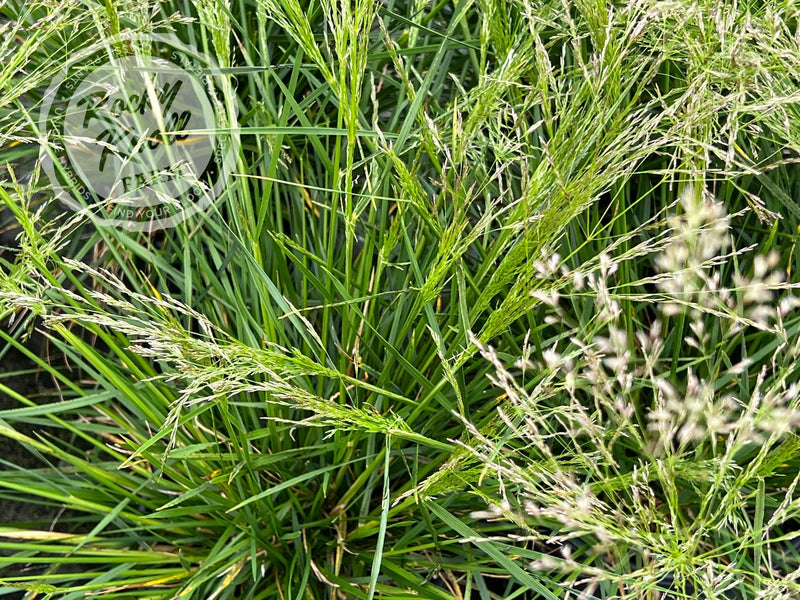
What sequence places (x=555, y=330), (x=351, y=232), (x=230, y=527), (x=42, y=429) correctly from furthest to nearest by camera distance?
(x=42, y=429) → (x=555, y=330) → (x=230, y=527) → (x=351, y=232)

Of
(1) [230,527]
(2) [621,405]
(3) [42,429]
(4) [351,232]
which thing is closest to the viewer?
(2) [621,405]

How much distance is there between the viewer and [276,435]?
1.00m

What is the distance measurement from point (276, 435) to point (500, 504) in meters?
0.41

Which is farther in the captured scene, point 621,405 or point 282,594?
point 282,594

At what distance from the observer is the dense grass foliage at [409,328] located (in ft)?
2.52

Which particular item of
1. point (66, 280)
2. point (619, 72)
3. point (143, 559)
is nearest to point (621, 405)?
point (619, 72)

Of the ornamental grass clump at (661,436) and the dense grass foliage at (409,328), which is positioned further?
the dense grass foliage at (409,328)

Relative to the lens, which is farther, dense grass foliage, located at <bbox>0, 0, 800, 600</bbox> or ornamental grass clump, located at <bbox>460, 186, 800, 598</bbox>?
dense grass foliage, located at <bbox>0, 0, 800, 600</bbox>

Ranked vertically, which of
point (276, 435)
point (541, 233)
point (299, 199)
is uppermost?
point (541, 233)

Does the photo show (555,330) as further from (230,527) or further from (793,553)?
(230,527)

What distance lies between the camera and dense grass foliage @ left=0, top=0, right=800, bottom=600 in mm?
767

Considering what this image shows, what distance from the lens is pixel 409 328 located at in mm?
941

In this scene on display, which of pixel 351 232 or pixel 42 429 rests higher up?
pixel 351 232

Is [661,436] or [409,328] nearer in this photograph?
[661,436]
